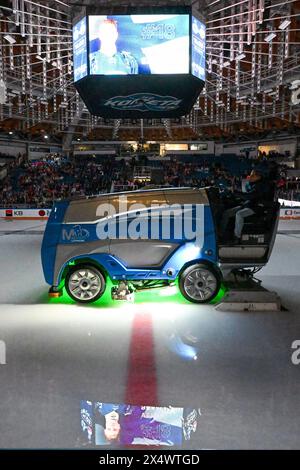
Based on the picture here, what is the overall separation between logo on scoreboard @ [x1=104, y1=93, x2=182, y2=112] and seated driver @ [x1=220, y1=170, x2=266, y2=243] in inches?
453

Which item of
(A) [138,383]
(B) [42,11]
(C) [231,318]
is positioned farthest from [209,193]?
(B) [42,11]

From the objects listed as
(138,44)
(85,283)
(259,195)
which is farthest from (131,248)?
(138,44)

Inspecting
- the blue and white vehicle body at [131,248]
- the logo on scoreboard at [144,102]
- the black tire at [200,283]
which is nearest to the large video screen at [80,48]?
the logo on scoreboard at [144,102]

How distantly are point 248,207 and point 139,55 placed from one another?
11.3 metres

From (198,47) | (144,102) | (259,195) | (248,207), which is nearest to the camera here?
(259,195)

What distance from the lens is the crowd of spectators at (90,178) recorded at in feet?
93.4

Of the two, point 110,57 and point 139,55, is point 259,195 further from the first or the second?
point 110,57

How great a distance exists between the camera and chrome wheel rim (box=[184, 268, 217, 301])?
21.9ft

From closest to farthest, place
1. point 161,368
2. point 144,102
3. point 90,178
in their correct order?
point 161,368 → point 144,102 → point 90,178

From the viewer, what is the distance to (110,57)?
16234mm

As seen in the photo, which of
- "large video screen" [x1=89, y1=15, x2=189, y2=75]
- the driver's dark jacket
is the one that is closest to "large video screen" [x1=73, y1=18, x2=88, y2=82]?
"large video screen" [x1=89, y1=15, x2=189, y2=75]

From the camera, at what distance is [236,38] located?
19.5 m

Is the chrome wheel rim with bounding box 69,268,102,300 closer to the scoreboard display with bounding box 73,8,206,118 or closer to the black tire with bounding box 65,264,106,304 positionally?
the black tire with bounding box 65,264,106,304
